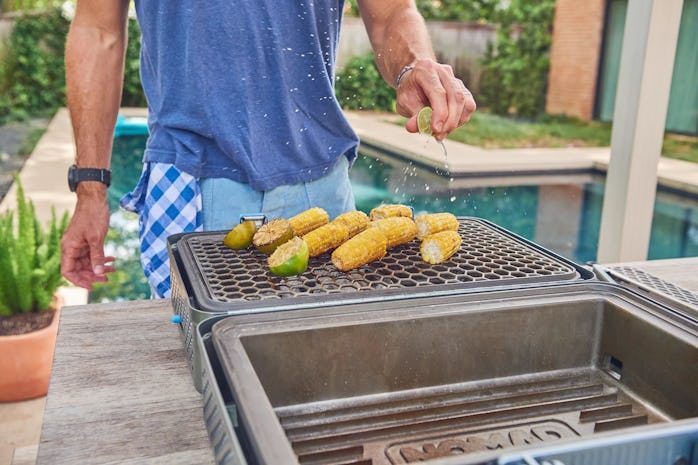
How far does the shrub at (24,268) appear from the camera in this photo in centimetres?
273

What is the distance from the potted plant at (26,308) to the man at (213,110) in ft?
3.87

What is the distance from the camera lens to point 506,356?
1.04m

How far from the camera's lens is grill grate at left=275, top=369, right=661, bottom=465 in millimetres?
839

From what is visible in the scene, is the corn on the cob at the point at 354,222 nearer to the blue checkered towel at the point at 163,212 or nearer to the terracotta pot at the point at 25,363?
the blue checkered towel at the point at 163,212

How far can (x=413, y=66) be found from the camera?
4.69 ft

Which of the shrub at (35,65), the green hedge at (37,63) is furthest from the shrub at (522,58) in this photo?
the shrub at (35,65)

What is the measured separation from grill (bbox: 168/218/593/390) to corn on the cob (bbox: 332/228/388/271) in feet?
0.05

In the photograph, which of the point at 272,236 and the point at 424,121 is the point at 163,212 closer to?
the point at 272,236

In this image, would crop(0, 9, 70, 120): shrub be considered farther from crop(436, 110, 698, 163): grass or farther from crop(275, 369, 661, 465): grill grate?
crop(275, 369, 661, 465): grill grate

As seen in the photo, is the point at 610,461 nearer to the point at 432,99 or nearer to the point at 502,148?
the point at 432,99

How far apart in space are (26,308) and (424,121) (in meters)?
2.27

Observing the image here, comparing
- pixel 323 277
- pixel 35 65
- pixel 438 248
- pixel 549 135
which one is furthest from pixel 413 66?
pixel 35 65

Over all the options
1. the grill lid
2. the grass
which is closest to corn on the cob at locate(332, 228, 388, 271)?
the grill lid

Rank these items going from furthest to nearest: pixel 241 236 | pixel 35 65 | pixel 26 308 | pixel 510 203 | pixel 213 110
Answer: pixel 35 65 → pixel 510 203 → pixel 26 308 → pixel 213 110 → pixel 241 236
